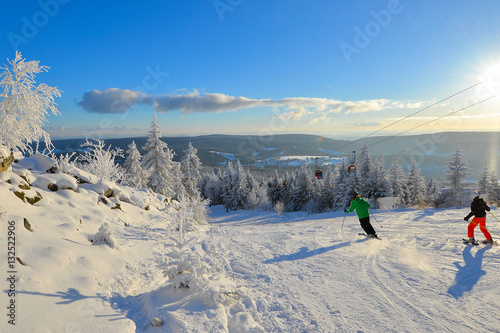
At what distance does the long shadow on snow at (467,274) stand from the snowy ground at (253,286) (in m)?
0.02

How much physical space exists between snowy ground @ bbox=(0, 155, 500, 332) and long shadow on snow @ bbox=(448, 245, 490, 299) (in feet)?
0.06

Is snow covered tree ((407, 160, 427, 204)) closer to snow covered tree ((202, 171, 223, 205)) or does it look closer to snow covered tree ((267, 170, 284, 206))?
snow covered tree ((267, 170, 284, 206))

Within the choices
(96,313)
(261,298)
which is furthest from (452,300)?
(96,313)

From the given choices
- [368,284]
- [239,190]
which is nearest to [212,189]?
[239,190]

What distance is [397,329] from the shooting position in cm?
355

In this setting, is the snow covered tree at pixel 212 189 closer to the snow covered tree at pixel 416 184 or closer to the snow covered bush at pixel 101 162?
the snow covered tree at pixel 416 184

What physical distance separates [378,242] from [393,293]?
3.76 meters

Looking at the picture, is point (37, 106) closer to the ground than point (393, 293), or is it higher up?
higher up

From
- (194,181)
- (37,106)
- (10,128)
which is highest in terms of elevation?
(37,106)

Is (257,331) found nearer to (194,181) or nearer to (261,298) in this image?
(261,298)

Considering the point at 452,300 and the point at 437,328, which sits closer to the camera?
the point at 437,328

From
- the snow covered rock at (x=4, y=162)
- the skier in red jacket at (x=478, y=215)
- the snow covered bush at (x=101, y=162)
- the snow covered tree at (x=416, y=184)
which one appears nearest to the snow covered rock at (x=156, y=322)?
the snow covered rock at (x=4, y=162)

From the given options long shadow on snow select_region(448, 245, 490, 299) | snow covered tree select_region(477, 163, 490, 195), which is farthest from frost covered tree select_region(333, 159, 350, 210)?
long shadow on snow select_region(448, 245, 490, 299)

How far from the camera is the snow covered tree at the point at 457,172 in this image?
116 ft
